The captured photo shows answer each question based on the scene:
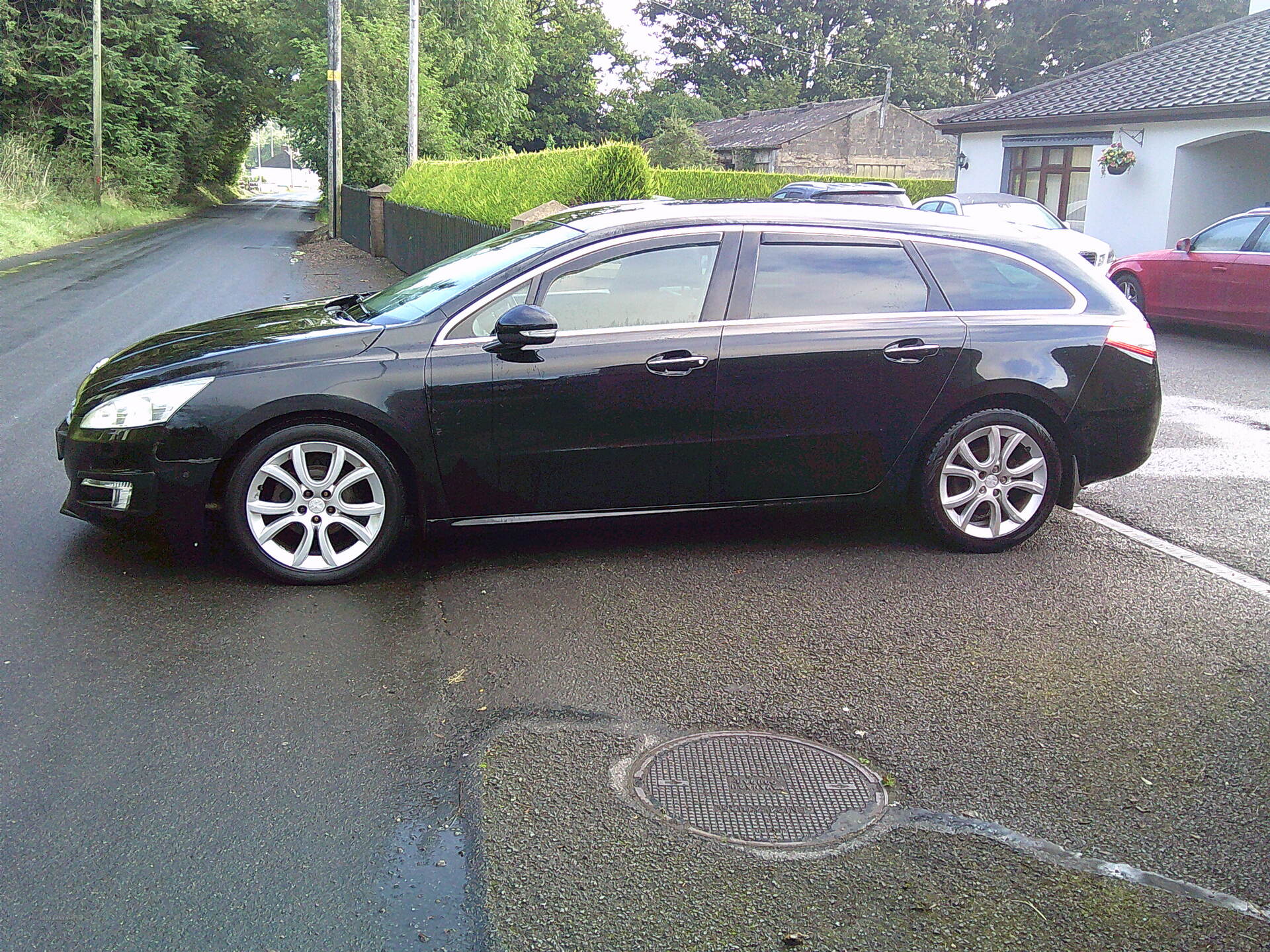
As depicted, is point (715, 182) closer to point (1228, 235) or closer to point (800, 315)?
point (1228, 235)

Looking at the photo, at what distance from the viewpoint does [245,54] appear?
167 ft

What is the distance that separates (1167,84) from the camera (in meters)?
23.8

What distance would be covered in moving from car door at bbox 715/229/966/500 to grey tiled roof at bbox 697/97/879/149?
4781cm

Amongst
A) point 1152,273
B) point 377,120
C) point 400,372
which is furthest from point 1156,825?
point 377,120

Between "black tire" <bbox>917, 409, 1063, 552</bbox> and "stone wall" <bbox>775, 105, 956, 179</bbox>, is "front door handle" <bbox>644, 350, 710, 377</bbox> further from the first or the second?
"stone wall" <bbox>775, 105, 956, 179</bbox>

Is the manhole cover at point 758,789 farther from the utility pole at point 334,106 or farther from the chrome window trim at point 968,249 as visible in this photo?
the utility pole at point 334,106

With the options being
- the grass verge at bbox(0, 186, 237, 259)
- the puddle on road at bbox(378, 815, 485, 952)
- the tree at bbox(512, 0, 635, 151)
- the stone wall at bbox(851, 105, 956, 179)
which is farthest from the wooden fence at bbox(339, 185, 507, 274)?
the tree at bbox(512, 0, 635, 151)

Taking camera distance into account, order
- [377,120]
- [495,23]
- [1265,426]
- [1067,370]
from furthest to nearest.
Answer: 1. [495,23]
2. [377,120]
3. [1265,426]
4. [1067,370]

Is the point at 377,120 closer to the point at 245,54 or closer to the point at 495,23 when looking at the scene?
the point at 495,23

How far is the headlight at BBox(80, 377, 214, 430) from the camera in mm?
5098

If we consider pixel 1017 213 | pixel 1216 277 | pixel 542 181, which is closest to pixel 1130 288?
pixel 1216 277

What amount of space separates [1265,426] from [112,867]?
872cm

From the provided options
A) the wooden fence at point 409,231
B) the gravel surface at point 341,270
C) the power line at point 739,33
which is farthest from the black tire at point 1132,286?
the power line at point 739,33

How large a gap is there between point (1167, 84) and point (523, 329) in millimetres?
22773
